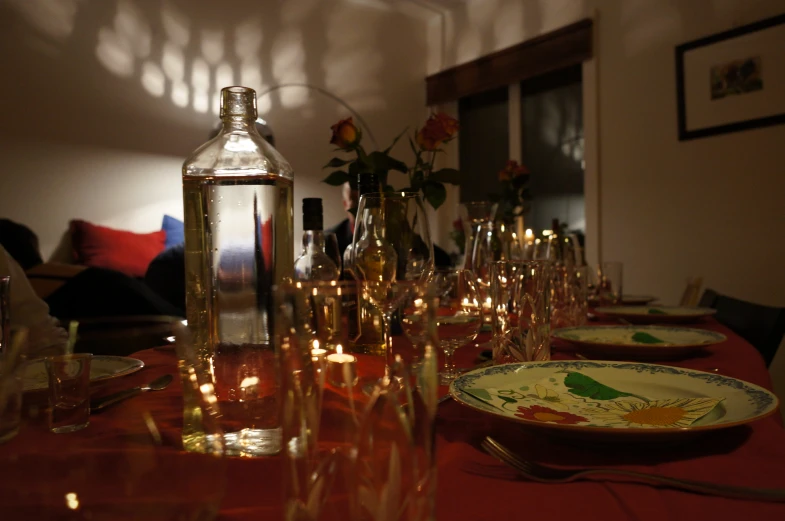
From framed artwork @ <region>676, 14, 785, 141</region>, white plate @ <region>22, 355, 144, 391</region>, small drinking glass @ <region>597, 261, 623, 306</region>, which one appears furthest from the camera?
framed artwork @ <region>676, 14, 785, 141</region>

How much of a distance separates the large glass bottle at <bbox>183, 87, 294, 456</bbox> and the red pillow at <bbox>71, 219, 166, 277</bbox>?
298 cm

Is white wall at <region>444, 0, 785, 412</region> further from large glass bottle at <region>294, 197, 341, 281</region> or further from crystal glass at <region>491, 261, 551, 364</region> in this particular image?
crystal glass at <region>491, 261, 551, 364</region>

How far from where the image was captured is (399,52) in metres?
5.02

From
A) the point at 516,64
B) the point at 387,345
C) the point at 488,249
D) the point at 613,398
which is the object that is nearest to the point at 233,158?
the point at 387,345

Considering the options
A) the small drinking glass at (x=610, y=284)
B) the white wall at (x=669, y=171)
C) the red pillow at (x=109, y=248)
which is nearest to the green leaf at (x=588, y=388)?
the small drinking glass at (x=610, y=284)

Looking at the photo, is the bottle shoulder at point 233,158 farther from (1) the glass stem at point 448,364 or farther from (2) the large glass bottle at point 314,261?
(2) the large glass bottle at point 314,261

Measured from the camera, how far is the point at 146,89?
12.1ft

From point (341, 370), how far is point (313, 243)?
0.94 metres

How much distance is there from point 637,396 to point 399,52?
488 centimetres

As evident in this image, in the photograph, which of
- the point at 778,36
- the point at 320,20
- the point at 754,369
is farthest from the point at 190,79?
the point at 754,369

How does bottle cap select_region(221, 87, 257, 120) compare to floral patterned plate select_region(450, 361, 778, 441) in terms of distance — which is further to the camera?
bottle cap select_region(221, 87, 257, 120)

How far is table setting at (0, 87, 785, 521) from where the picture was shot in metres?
0.29

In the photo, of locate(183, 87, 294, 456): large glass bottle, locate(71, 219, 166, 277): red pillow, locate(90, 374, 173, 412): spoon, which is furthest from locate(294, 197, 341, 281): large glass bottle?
locate(71, 219, 166, 277): red pillow

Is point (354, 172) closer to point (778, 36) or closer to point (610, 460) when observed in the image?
point (610, 460)
